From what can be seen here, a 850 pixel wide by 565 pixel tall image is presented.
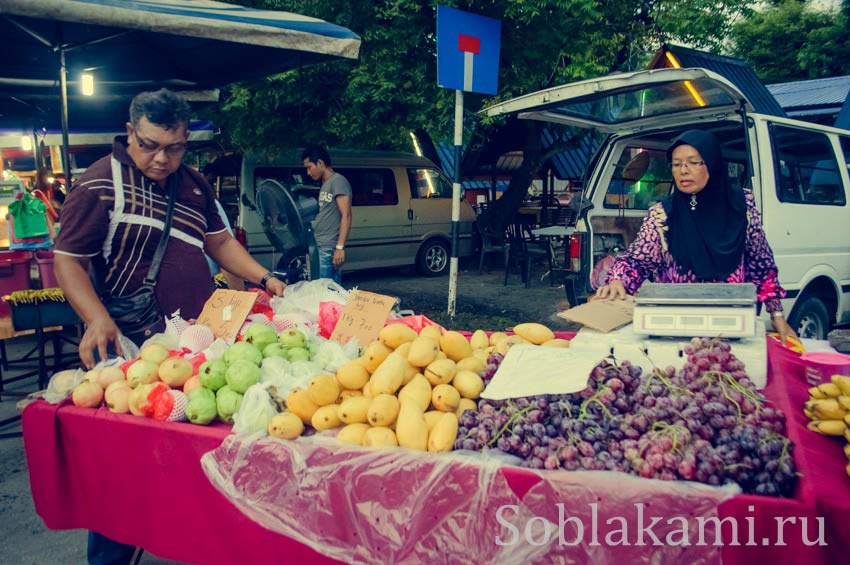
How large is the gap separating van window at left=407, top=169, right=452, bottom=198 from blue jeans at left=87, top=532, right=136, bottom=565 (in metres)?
8.93

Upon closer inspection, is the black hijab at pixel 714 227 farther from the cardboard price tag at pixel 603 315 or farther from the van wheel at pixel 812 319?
the van wheel at pixel 812 319

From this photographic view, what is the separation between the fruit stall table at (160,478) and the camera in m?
1.75

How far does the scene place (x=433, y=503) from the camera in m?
1.70

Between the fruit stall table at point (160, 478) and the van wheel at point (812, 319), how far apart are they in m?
3.41

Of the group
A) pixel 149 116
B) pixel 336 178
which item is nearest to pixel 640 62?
pixel 336 178

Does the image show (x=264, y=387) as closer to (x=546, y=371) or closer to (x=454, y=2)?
(x=546, y=371)

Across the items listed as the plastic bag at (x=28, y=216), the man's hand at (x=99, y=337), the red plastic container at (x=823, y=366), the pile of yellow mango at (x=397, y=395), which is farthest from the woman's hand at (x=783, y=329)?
the plastic bag at (x=28, y=216)

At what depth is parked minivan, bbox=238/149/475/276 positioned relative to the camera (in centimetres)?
936

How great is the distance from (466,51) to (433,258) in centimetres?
608

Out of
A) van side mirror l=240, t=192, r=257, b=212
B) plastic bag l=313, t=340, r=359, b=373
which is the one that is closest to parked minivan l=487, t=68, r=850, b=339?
plastic bag l=313, t=340, r=359, b=373

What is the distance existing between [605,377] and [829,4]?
90.3 ft

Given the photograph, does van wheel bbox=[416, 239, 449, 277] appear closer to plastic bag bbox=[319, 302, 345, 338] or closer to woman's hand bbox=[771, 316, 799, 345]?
plastic bag bbox=[319, 302, 345, 338]

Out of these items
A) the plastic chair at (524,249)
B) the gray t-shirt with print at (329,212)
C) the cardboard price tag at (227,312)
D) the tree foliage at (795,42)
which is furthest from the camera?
the tree foliage at (795,42)

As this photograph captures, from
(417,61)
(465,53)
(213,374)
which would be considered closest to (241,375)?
(213,374)
